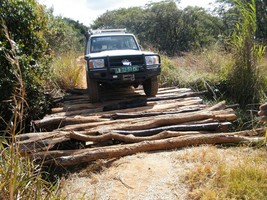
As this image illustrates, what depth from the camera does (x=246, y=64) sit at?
598cm

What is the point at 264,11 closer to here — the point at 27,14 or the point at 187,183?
the point at 27,14

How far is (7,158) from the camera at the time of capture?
1.99 m

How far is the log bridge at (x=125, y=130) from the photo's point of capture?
3.51 m

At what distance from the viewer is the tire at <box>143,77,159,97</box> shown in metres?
6.09

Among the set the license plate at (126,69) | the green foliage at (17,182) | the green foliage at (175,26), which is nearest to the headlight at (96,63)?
the license plate at (126,69)

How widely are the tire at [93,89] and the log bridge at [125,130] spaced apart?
18 centimetres

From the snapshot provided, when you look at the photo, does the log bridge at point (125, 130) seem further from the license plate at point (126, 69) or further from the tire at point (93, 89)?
the license plate at point (126, 69)

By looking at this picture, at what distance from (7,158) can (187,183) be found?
1.82 m

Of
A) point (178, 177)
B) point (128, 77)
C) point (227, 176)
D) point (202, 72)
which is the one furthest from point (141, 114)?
point (202, 72)

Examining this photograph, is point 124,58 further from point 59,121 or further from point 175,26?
point 175,26

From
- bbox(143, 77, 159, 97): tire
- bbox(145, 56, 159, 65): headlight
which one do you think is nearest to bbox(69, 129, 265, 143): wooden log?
bbox(145, 56, 159, 65): headlight

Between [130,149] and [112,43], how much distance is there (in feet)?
12.0

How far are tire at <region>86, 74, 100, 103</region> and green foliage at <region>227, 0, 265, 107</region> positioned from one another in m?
3.33

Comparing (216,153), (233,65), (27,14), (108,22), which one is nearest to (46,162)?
(216,153)
